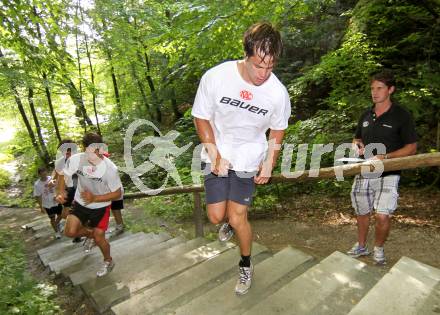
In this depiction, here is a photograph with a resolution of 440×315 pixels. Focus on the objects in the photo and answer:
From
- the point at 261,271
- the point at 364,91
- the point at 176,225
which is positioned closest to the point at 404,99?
the point at 364,91

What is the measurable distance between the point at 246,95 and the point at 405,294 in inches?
78.7

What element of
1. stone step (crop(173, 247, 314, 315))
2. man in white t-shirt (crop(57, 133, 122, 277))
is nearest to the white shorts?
stone step (crop(173, 247, 314, 315))

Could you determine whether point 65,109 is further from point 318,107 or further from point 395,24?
point 395,24

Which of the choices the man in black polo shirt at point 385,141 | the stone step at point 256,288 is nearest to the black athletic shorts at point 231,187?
the stone step at point 256,288

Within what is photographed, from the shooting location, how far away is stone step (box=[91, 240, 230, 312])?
325 centimetres

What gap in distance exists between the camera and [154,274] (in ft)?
12.1

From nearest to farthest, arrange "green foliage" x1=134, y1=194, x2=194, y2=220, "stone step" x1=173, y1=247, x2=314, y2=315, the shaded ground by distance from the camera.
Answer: "stone step" x1=173, y1=247, x2=314, y2=315
the shaded ground
"green foliage" x1=134, y1=194, x2=194, y2=220

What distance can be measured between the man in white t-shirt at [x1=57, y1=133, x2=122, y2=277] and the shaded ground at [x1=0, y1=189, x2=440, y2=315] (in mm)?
700

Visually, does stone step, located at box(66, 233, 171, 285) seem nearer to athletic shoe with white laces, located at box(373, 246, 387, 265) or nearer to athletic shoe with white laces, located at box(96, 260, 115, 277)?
athletic shoe with white laces, located at box(96, 260, 115, 277)

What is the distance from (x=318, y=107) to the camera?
10.8 meters

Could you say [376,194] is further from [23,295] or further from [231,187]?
[23,295]

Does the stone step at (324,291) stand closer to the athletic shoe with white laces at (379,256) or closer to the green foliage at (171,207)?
Result: the athletic shoe with white laces at (379,256)

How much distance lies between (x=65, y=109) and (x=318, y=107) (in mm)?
14141

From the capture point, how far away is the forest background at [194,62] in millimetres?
6016
